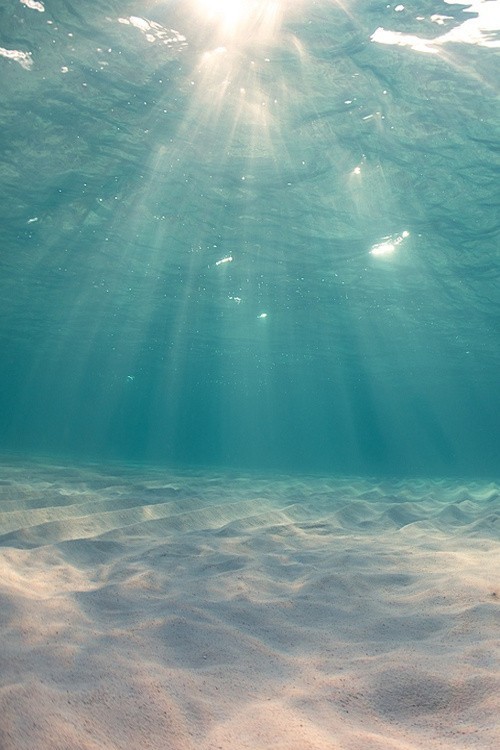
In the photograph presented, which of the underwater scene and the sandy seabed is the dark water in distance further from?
the sandy seabed

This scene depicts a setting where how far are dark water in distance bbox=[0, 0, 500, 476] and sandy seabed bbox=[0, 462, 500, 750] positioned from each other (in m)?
10.8

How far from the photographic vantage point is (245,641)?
3691mm

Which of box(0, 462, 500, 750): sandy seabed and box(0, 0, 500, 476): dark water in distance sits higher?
box(0, 0, 500, 476): dark water in distance

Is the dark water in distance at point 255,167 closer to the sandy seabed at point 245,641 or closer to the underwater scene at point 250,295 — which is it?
the underwater scene at point 250,295

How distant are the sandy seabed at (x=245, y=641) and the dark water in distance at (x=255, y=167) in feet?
35.5

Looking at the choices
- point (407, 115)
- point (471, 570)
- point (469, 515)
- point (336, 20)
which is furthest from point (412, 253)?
point (471, 570)

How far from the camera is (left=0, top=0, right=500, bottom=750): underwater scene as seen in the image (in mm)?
2873

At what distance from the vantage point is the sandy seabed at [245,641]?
8.18 feet

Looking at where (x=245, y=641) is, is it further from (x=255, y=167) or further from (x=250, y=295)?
(x=250, y=295)

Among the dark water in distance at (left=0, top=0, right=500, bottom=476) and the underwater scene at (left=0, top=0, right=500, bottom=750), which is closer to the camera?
the underwater scene at (left=0, top=0, right=500, bottom=750)

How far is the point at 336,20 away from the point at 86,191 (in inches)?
465

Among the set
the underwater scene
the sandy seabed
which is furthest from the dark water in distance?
the sandy seabed

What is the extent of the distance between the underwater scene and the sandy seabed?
0.08ft

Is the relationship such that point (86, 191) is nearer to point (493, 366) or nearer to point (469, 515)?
point (469, 515)
